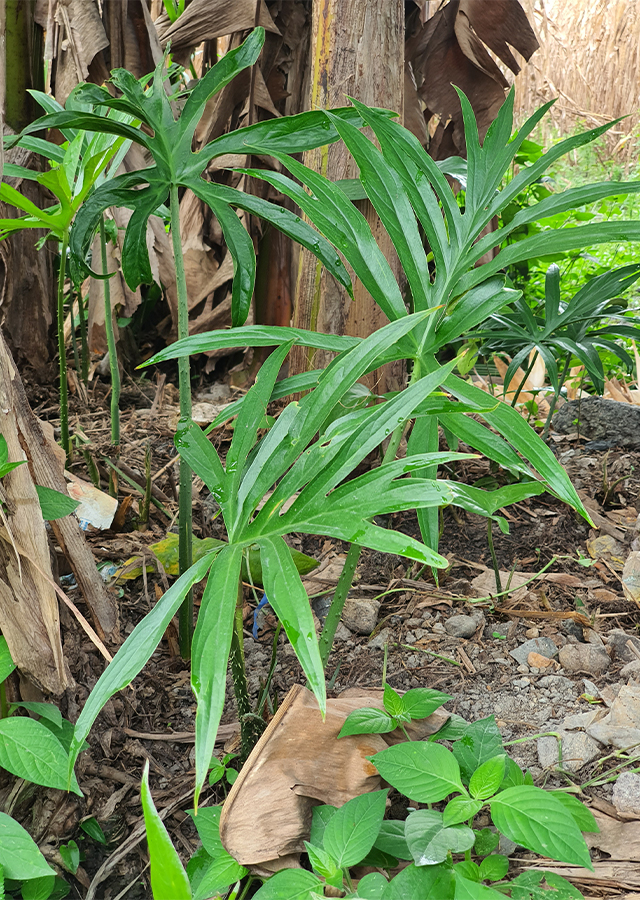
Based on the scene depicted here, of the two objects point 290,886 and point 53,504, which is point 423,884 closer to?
point 290,886

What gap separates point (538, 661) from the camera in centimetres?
109

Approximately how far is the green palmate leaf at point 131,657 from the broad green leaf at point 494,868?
0.42 m

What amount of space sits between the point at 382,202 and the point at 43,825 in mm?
875

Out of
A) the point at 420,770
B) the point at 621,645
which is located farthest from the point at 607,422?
the point at 420,770

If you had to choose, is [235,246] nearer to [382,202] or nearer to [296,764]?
[382,202]

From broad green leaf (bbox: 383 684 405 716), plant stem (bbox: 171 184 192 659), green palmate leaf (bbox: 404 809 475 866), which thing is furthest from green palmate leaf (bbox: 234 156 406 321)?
green palmate leaf (bbox: 404 809 475 866)

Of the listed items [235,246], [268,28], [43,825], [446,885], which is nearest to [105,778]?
[43,825]

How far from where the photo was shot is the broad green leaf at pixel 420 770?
711 mm

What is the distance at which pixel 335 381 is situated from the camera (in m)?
0.71

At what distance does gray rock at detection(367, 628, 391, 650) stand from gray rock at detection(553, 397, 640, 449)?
3.56 feet

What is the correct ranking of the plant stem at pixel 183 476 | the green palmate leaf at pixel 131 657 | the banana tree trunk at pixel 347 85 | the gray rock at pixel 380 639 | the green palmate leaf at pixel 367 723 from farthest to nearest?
1. the banana tree trunk at pixel 347 85
2. the gray rock at pixel 380 639
3. the plant stem at pixel 183 476
4. the green palmate leaf at pixel 367 723
5. the green palmate leaf at pixel 131 657

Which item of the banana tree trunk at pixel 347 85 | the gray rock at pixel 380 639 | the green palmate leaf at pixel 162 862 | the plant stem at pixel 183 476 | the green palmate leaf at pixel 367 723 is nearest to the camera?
the green palmate leaf at pixel 162 862

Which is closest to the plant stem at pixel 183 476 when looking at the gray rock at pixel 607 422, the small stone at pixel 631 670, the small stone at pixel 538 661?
the small stone at pixel 538 661

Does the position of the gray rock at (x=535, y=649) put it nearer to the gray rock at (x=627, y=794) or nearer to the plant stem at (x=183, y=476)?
the gray rock at (x=627, y=794)
